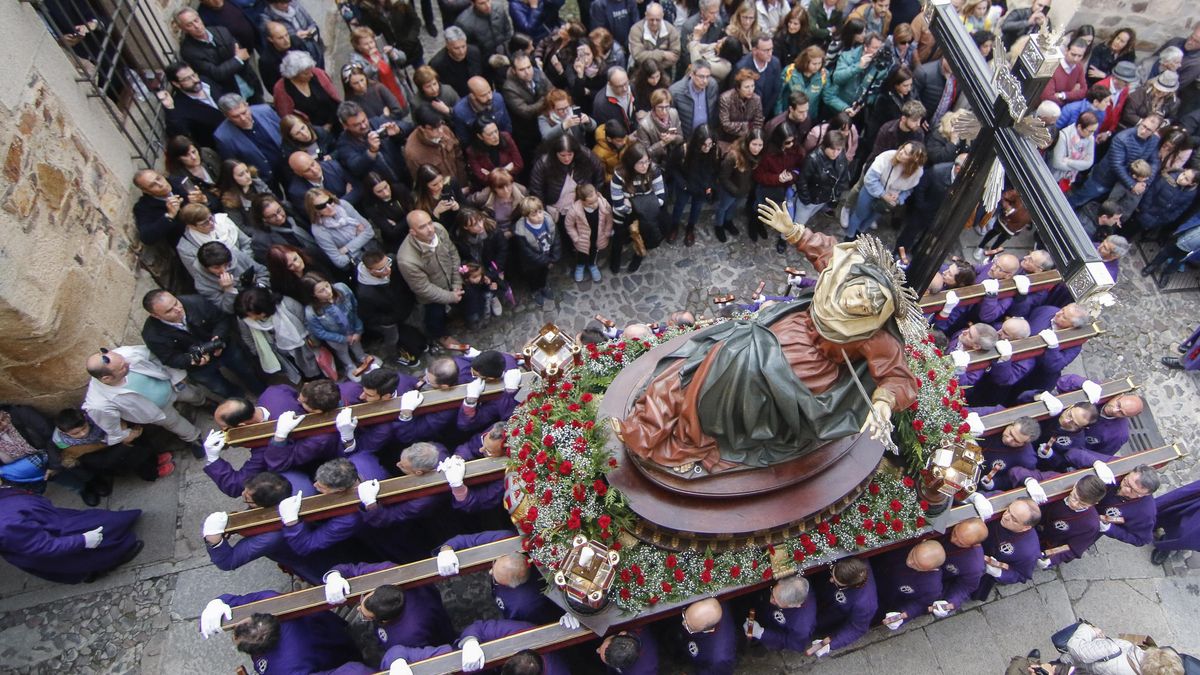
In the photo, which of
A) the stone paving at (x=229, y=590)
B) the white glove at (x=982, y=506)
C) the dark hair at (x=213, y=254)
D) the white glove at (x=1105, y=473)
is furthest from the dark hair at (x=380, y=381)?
the white glove at (x=1105, y=473)

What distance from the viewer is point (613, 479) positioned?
5.46m

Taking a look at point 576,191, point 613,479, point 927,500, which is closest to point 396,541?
point 613,479

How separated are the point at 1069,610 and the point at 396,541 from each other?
6063mm

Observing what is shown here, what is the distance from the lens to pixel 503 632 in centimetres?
514

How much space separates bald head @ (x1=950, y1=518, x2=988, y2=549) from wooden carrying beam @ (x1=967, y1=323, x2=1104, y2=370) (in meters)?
1.45

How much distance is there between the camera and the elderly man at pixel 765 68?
8.53 m

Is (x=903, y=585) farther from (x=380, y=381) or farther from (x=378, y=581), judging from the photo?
(x=380, y=381)

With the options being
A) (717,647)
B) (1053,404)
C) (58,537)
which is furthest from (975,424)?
(58,537)

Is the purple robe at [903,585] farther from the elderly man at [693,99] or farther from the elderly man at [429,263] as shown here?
the elderly man at [693,99]

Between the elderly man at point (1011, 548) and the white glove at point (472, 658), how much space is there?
401cm

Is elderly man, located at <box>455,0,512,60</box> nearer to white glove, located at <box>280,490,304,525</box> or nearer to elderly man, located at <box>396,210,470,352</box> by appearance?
elderly man, located at <box>396,210,470,352</box>

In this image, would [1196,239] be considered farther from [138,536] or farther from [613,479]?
[138,536]

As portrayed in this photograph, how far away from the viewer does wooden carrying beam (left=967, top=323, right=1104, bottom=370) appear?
6359 mm

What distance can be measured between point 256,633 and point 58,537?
2372 mm
